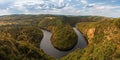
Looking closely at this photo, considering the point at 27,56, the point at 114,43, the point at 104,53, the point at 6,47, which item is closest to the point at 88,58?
the point at 104,53

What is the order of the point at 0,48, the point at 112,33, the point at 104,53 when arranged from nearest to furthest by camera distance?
the point at 0,48 → the point at 104,53 → the point at 112,33

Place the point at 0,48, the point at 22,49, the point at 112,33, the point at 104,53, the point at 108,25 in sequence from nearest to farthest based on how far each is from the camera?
1. the point at 0,48
2. the point at 104,53
3. the point at 22,49
4. the point at 112,33
5. the point at 108,25

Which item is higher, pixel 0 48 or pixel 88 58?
pixel 0 48

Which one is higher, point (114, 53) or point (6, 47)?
point (6, 47)

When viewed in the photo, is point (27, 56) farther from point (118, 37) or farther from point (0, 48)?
point (118, 37)

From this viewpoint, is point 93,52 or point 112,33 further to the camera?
point 112,33

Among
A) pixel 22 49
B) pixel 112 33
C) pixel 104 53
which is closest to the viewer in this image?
pixel 104 53

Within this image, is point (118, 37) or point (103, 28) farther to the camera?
point (103, 28)

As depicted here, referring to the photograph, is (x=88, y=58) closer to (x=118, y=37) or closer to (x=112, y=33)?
(x=118, y=37)

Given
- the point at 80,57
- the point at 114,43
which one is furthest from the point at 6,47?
the point at 114,43
